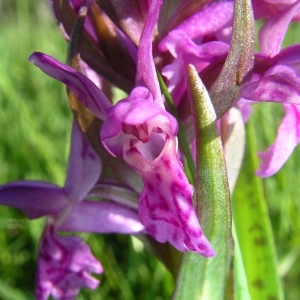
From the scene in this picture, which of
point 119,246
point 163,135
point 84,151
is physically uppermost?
point 163,135

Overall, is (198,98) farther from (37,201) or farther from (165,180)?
(37,201)

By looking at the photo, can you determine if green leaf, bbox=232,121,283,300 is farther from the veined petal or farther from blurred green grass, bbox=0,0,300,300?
the veined petal

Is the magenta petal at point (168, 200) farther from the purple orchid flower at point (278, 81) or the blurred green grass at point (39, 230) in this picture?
the blurred green grass at point (39, 230)

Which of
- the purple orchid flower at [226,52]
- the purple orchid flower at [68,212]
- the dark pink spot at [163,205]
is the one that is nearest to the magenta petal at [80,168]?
the purple orchid flower at [68,212]

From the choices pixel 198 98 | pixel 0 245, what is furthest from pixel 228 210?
pixel 0 245

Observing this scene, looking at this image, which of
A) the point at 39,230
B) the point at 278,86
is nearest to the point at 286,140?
the point at 278,86

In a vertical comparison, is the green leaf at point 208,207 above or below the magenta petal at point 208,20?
below
